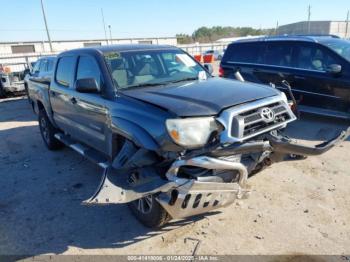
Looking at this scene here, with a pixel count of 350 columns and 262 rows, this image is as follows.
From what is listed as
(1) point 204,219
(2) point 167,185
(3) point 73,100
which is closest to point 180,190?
(2) point 167,185

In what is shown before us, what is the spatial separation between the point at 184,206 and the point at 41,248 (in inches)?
63.4

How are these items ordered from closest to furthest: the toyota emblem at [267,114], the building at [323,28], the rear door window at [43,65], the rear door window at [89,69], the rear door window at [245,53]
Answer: the toyota emblem at [267,114]
the rear door window at [89,69]
the rear door window at [245,53]
the rear door window at [43,65]
the building at [323,28]

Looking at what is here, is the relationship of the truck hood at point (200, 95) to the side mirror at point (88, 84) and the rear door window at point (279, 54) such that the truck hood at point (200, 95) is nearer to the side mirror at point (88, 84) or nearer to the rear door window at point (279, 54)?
the side mirror at point (88, 84)

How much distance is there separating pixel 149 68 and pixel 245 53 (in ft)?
14.6

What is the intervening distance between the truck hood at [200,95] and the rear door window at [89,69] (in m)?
0.61

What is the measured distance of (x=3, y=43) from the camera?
44750mm

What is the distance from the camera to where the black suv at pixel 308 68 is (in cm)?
628

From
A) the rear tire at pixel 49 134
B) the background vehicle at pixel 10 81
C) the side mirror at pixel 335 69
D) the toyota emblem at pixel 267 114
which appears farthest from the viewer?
the background vehicle at pixel 10 81

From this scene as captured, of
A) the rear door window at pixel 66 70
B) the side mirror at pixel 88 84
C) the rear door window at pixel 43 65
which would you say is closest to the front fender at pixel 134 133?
the side mirror at pixel 88 84

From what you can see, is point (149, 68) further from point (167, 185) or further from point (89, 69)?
point (167, 185)

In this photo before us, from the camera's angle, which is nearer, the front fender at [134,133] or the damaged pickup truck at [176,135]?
the damaged pickup truck at [176,135]

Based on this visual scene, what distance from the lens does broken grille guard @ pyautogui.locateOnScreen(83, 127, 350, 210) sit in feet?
9.45

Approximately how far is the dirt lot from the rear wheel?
124 mm

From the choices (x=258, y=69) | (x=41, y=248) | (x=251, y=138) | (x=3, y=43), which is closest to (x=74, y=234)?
(x=41, y=248)
